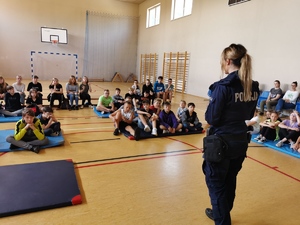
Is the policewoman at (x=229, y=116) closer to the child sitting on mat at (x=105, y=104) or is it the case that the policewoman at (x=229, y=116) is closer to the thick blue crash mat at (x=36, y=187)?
the thick blue crash mat at (x=36, y=187)

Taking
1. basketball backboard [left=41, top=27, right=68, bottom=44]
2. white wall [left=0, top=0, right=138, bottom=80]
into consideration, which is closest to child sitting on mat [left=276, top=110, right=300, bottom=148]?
white wall [left=0, top=0, right=138, bottom=80]

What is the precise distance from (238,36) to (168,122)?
600cm

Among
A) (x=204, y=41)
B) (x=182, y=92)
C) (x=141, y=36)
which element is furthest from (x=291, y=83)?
(x=141, y=36)

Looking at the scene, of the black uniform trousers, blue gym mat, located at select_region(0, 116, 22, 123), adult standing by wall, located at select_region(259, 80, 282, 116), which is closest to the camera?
the black uniform trousers

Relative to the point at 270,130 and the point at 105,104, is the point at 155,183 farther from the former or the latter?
the point at 105,104

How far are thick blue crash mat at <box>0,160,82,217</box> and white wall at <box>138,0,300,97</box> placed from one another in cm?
754

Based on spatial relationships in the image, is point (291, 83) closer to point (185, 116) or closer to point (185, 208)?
point (185, 116)

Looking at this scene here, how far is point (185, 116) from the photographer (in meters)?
5.87

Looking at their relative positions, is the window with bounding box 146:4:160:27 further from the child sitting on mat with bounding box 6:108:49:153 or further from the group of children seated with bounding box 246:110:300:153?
the child sitting on mat with bounding box 6:108:49:153

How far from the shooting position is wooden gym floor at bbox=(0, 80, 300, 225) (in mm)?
2420

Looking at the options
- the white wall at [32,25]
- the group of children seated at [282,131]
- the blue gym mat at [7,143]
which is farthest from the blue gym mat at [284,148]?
the white wall at [32,25]

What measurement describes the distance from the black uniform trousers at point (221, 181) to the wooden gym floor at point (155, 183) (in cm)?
52

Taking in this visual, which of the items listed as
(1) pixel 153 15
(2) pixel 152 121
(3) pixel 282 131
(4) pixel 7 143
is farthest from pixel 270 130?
(1) pixel 153 15

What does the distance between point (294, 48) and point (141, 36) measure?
475 inches
